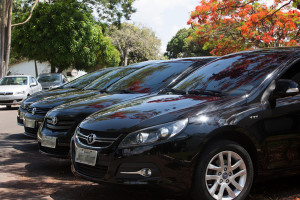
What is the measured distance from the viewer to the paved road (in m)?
4.59

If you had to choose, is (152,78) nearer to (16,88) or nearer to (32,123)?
(32,123)

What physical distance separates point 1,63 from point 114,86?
56.1 feet

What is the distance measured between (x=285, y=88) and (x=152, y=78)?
297 centimetres

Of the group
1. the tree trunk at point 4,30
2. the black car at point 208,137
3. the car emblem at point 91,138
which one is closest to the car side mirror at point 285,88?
the black car at point 208,137

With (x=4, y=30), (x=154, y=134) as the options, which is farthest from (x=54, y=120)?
(x=4, y=30)

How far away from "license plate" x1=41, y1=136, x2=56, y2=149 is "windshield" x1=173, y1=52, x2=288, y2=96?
1965 millimetres

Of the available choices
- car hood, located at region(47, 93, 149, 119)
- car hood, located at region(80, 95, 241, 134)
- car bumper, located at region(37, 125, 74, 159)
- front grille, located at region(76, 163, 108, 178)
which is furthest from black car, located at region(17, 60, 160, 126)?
front grille, located at region(76, 163, 108, 178)

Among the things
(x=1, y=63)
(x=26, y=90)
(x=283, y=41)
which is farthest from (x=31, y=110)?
(x=1, y=63)

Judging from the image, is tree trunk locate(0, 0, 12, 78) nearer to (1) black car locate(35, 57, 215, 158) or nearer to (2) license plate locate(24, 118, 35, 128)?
(2) license plate locate(24, 118, 35, 128)

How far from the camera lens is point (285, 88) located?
4.16 meters

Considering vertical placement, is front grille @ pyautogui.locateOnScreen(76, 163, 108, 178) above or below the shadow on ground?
above

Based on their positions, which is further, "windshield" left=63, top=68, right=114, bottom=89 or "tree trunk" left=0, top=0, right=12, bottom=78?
"tree trunk" left=0, top=0, right=12, bottom=78

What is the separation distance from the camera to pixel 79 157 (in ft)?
14.1

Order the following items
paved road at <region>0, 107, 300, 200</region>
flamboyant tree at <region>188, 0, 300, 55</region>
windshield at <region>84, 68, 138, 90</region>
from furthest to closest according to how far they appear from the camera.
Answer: flamboyant tree at <region>188, 0, 300, 55</region> → windshield at <region>84, 68, 138, 90</region> → paved road at <region>0, 107, 300, 200</region>
